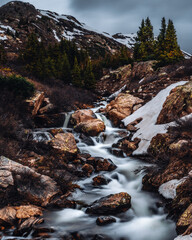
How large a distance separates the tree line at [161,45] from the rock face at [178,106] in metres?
17.7

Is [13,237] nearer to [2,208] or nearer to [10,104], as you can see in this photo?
[2,208]

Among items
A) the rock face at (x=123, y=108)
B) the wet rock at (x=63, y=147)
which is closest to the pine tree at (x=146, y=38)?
the rock face at (x=123, y=108)

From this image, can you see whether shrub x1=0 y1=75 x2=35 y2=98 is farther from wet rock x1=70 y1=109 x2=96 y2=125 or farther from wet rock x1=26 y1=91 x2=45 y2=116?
wet rock x1=70 y1=109 x2=96 y2=125

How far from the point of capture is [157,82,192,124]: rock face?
10.1 m

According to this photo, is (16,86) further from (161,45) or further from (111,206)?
(161,45)

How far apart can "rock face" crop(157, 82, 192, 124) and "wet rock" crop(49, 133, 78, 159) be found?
5610 millimetres

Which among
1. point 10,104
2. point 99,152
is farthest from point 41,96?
point 99,152

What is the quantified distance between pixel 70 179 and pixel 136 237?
3.59 m

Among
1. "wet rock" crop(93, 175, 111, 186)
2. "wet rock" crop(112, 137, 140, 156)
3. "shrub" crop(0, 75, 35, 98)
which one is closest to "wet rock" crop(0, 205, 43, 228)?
"wet rock" crop(93, 175, 111, 186)

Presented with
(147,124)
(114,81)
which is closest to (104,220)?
(147,124)

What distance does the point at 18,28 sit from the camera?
60594 millimetres

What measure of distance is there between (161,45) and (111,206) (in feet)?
105

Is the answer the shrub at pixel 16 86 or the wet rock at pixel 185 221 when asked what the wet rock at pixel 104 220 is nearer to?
the wet rock at pixel 185 221

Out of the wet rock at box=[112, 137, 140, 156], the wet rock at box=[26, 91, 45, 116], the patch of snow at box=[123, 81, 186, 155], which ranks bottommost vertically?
the wet rock at box=[112, 137, 140, 156]
